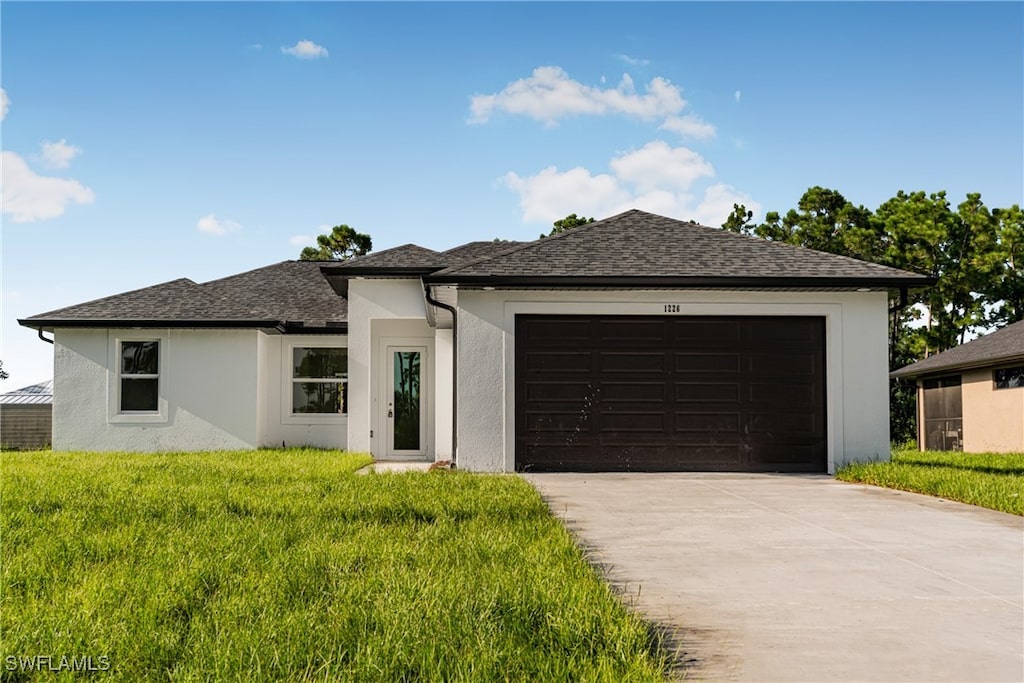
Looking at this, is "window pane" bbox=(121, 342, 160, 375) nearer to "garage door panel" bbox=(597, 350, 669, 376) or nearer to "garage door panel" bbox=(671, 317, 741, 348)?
"garage door panel" bbox=(597, 350, 669, 376)

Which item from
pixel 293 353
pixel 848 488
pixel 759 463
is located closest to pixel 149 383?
pixel 293 353

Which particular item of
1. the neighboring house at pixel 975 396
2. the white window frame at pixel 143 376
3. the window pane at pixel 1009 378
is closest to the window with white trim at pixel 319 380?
the white window frame at pixel 143 376

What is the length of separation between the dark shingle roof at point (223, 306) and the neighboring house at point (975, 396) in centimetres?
1621

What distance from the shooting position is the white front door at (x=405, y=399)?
53.5 feet

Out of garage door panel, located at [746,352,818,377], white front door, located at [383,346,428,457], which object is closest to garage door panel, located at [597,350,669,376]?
garage door panel, located at [746,352,818,377]

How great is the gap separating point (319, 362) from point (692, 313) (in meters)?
8.59

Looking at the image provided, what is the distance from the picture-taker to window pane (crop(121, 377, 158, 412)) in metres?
17.5

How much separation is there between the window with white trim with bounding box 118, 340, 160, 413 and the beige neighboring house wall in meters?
19.9

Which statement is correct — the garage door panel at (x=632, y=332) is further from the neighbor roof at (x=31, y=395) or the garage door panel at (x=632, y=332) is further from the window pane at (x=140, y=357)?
the neighbor roof at (x=31, y=395)

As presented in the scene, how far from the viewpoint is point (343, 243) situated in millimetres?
39938

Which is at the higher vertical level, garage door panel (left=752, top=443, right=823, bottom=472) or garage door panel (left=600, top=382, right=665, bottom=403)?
garage door panel (left=600, top=382, right=665, bottom=403)

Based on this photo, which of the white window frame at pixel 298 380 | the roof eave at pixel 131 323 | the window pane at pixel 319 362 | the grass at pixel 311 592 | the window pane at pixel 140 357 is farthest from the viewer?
the window pane at pixel 319 362

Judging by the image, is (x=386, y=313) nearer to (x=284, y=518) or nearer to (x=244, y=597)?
(x=284, y=518)

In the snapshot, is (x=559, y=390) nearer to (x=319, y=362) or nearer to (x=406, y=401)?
(x=406, y=401)
